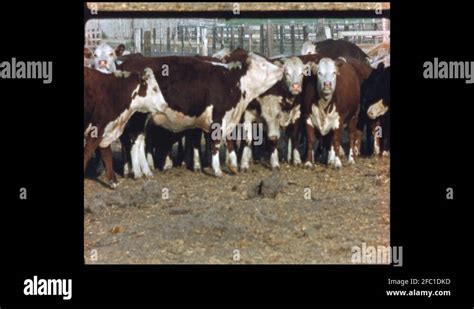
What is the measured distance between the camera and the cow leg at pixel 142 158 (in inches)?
648

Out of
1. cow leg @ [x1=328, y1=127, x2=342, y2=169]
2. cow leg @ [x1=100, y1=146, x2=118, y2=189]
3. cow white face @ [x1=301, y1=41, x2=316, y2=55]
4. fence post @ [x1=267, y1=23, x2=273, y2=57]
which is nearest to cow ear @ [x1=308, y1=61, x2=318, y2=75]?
cow white face @ [x1=301, y1=41, x2=316, y2=55]

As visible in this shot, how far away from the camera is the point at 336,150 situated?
57.8 feet

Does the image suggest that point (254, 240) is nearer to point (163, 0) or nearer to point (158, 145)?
point (163, 0)

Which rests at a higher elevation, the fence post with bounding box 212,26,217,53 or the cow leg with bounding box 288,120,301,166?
the fence post with bounding box 212,26,217,53

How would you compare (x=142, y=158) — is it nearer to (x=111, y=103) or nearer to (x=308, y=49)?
(x=111, y=103)

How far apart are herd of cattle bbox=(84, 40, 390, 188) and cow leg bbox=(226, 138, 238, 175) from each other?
1 cm

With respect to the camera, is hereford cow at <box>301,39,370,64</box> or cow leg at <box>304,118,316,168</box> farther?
hereford cow at <box>301,39,370,64</box>

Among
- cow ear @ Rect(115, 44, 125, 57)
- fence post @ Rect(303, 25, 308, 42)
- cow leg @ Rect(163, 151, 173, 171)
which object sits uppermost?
fence post @ Rect(303, 25, 308, 42)

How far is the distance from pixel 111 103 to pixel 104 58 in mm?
1258

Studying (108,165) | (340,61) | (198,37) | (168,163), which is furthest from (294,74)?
→ (108,165)

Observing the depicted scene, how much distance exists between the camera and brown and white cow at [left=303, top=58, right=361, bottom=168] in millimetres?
17380

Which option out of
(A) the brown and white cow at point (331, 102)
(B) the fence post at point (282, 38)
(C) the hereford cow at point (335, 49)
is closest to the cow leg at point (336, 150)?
(A) the brown and white cow at point (331, 102)

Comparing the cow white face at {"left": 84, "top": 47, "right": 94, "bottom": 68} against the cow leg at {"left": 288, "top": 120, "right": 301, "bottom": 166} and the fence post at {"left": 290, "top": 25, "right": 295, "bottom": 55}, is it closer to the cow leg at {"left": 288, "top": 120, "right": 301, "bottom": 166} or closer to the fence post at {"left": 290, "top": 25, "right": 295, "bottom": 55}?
the fence post at {"left": 290, "top": 25, "right": 295, "bottom": 55}

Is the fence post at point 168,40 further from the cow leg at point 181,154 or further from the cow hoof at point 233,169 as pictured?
the cow hoof at point 233,169
